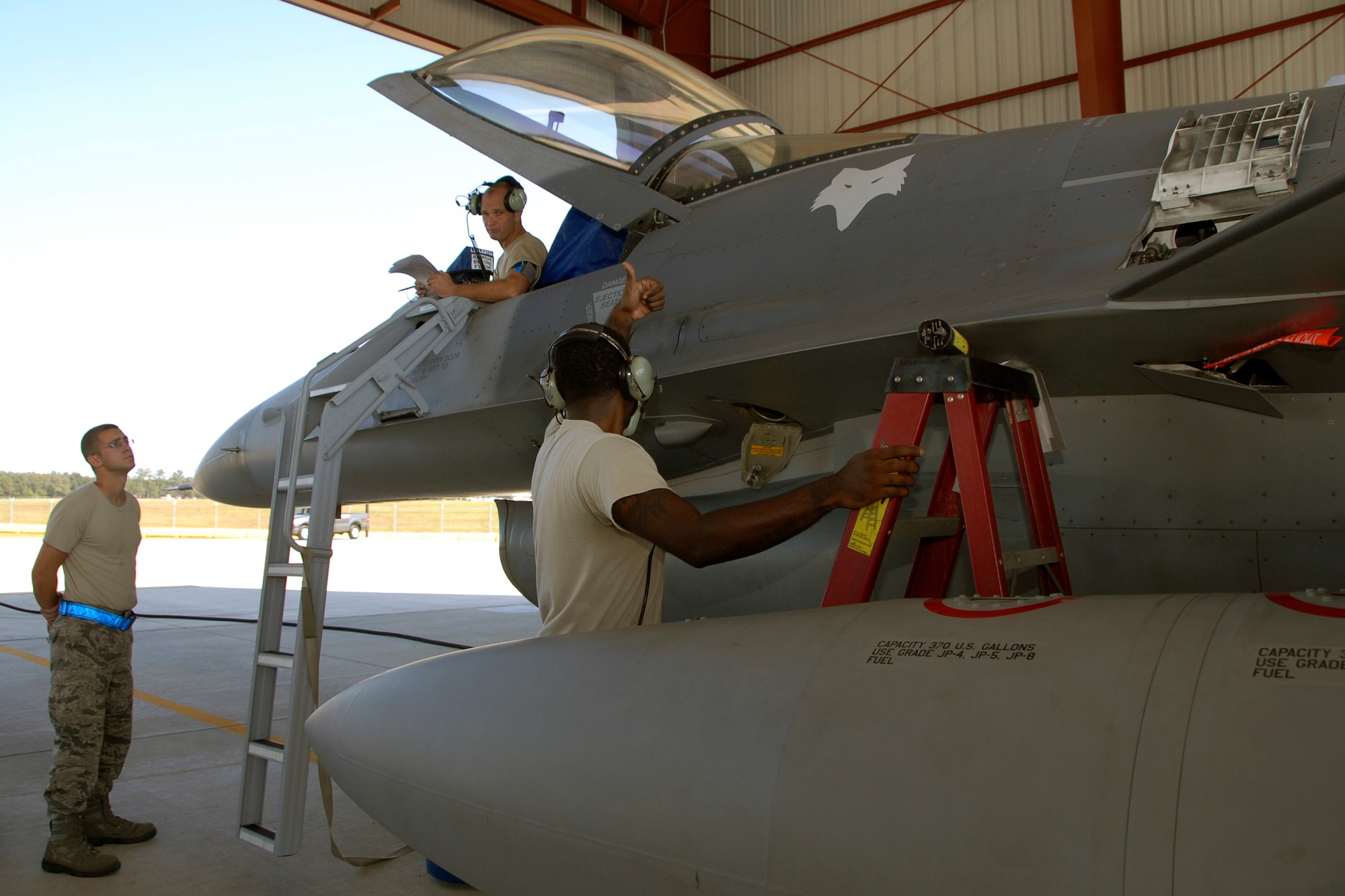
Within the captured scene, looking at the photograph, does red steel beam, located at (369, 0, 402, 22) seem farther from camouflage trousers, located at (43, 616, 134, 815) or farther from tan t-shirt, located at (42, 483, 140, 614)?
camouflage trousers, located at (43, 616, 134, 815)

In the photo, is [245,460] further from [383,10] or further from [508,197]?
[383,10]

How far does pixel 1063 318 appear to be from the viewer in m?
2.75

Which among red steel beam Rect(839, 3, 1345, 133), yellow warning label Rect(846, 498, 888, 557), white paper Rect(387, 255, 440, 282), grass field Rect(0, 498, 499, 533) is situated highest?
red steel beam Rect(839, 3, 1345, 133)

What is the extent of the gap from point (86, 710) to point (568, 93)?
11.6 feet

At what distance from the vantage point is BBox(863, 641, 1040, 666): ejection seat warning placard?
2.01 m

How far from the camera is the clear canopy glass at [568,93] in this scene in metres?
4.98

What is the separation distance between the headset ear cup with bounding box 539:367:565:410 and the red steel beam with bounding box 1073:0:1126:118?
12.4m

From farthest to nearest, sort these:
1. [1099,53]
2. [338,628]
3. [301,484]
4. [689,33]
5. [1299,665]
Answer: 1. [689,33]
2. [1099,53]
3. [338,628]
4. [301,484]
5. [1299,665]

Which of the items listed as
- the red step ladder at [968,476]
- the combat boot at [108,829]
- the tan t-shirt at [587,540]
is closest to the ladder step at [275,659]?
the combat boot at [108,829]

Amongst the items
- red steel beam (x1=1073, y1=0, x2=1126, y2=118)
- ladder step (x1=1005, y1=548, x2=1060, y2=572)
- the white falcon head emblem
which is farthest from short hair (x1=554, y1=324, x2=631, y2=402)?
red steel beam (x1=1073, y1=0, x2=1126, y2=118)

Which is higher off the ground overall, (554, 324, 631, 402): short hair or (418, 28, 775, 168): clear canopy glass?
(418, 28, 775, 168): clear canopy glass

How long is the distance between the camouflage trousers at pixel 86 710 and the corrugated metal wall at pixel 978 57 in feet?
53.3

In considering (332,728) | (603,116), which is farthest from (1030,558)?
(603,116)

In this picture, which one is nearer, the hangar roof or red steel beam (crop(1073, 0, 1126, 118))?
red steel beam (crop(1073, 0, 1126, 118))
